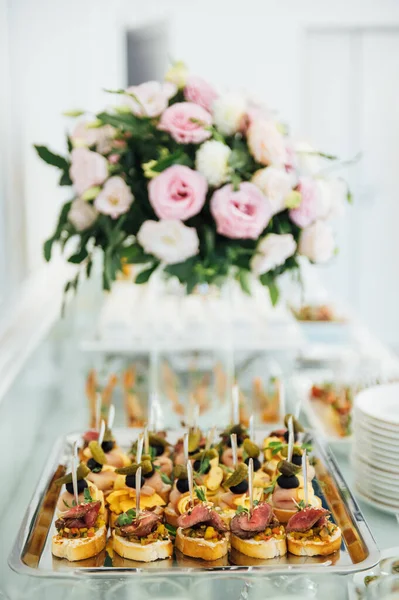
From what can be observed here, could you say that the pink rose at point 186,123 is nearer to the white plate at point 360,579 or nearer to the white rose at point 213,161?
the white rose at point 213,161

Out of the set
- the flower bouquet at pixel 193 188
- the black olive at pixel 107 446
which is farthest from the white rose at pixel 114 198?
the black olive at pixel 107 446

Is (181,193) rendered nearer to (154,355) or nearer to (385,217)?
(154,355)

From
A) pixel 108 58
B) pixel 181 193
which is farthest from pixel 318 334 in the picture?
pixel 108 58

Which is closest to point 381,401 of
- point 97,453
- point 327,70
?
point 97,453

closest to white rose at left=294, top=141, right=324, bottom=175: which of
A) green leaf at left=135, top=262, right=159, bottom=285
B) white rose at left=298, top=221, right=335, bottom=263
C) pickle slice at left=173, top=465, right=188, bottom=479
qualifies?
white rose at left=298, top=221, right=335, bottom=263

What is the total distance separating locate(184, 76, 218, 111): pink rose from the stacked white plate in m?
0.65

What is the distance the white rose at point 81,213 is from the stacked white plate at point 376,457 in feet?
2.11

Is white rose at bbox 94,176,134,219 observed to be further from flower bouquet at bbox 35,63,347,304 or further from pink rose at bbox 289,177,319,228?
pink rose at bbox 289,177,319,228

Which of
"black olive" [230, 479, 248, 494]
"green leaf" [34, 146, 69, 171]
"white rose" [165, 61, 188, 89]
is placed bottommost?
"black olive" [230, 479, 248, 494]

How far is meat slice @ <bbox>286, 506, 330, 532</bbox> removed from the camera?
0.96 meters

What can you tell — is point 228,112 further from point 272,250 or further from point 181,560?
point 181,560

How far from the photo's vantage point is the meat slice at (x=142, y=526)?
94 centimetres

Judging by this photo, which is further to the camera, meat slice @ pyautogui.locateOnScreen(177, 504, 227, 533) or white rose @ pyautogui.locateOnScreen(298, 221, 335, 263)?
white rose @ pyautogui.locateOnScreen(298, 221, 335, 263)

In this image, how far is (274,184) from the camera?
140cm
